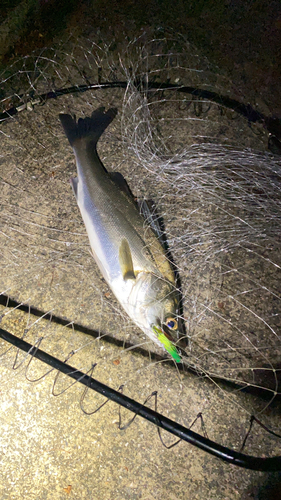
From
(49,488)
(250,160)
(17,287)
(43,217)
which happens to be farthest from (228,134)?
(49,488)

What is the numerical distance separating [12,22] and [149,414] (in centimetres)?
483

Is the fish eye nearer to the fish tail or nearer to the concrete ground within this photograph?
the concrete ground

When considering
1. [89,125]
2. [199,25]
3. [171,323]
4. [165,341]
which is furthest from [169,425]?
→ [199,25]

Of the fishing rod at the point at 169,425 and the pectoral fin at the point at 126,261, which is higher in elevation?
the pectoral fin at the point at 126,261

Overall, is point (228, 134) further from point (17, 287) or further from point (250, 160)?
point (17, 287)

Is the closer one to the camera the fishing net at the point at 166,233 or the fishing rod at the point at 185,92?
the fishing net at the point at 166,233

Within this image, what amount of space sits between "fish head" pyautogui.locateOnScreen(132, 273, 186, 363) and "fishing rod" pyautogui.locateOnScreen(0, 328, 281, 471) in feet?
1.48

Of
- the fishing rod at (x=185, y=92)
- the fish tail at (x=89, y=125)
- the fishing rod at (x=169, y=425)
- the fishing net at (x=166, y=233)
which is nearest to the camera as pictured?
the fishing rod at (x=169, y=425)

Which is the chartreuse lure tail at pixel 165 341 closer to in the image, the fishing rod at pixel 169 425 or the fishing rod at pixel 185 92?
the fishing rod at pixel 169 425

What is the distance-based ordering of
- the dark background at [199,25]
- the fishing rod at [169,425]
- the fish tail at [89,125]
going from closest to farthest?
the fishing rod at [169,425]
the fish tail at [89,125]
the dark background at [199,25]

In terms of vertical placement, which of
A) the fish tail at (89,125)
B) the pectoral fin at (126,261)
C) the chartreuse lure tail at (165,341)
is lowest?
the chartreuse lure tail at (165,341)

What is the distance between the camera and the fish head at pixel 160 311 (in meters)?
2.13

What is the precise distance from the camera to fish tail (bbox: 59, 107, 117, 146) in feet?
9.23

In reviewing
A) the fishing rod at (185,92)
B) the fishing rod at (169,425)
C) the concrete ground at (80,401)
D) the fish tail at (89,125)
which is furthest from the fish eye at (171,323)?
the fishing rod at (185,92)
